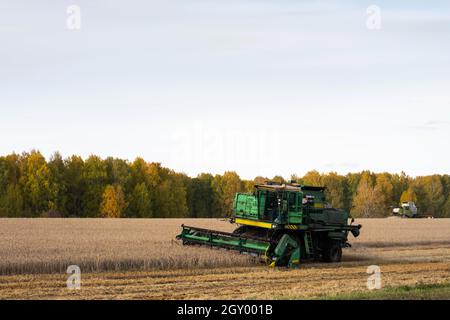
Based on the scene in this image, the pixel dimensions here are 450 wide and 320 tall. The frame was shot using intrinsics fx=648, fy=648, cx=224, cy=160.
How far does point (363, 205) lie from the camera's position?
9694 centimetres

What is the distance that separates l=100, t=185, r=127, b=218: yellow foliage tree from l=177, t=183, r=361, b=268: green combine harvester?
51870mm

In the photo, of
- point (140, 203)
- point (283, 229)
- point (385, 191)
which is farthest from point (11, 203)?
point (385, 191)

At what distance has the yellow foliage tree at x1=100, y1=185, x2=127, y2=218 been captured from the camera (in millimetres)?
75438

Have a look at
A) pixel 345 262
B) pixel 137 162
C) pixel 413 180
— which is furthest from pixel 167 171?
pixel 345 262

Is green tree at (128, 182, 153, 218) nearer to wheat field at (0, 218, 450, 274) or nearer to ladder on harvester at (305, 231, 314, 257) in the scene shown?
wheat field at (0, 218, 450, 274)

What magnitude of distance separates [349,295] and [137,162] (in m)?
71.4

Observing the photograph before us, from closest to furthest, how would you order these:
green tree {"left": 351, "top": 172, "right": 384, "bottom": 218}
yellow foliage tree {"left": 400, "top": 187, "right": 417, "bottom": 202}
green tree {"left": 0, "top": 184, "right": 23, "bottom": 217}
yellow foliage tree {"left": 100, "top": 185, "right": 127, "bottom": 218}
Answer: green tree {"left": 0, "top": 184, "right": 23, "bottom": 217} → yellow foliage tree {"left": 100, "top": 185, "right": 127, "bottom": 218} → green tree {"left": 351, "top": 172, "right": 384, "bottom": 218} → yellow foliage tree {"left": 400, "top": 187, "right": 417, "bottom": 202}

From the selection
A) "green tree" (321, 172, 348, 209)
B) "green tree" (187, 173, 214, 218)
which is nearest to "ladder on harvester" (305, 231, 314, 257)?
"green tree" (187, 173, 214, 218)

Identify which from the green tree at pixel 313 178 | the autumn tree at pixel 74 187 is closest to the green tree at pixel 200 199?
the green tree at pixel 313 178

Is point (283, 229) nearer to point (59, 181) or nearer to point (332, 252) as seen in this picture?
point (332, 252)

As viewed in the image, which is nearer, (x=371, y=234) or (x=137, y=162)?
(x=371, y=234)

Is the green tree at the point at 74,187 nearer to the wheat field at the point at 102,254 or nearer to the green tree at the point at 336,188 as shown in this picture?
the green tree at the point at 336,188

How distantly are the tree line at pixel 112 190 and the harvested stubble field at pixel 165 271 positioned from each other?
43.7 meters
